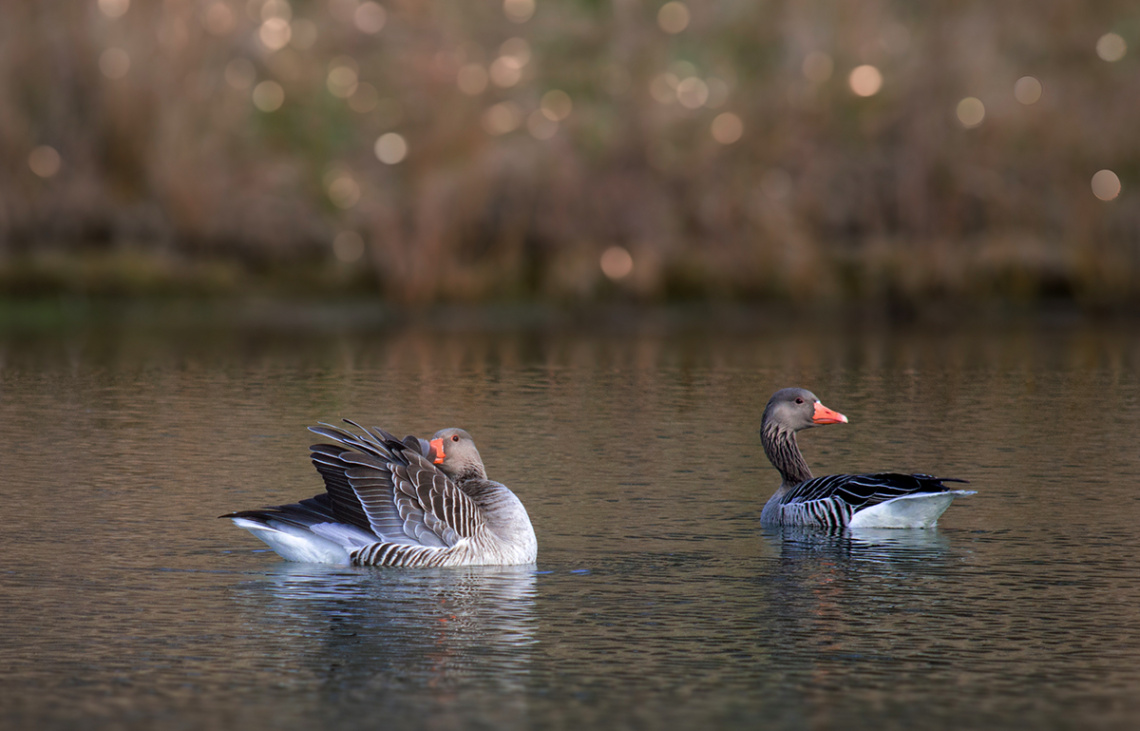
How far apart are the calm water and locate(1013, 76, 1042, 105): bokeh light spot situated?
1370 cm

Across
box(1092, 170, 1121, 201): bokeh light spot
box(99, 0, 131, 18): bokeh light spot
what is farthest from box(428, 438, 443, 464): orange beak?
box(1092, 170, 1121, 201): bokeh light spot

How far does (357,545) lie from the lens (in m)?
9.72

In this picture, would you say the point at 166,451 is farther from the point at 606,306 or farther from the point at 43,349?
the point at 606,306

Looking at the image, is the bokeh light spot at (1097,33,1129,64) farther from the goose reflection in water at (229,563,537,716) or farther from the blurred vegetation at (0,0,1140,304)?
the goose reflection in water at (229,563,537,716)

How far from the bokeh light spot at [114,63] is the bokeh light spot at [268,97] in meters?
4.40

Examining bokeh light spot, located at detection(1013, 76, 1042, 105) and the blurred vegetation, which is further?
bokeh light spot, located at detection(1013, 76, 1042, 105)

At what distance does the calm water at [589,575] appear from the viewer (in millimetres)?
7164

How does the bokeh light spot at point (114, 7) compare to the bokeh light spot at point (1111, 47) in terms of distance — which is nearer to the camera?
the bokeh light spot at point (114, 7)

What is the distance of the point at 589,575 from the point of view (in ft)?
31.6

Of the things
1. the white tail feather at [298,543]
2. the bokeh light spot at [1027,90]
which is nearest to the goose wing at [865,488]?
the white tail feather at [298,543]

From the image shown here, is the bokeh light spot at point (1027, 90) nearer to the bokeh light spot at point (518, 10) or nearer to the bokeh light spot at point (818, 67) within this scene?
the bokeh light spot at point (818, 67)

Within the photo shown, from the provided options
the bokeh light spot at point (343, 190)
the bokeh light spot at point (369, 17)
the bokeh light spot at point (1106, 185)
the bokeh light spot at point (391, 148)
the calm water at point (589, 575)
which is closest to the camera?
the calm water at point (589, 575)

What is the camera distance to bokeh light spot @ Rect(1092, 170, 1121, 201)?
30.4 metres

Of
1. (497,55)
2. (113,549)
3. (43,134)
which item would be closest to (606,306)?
(497,55)
